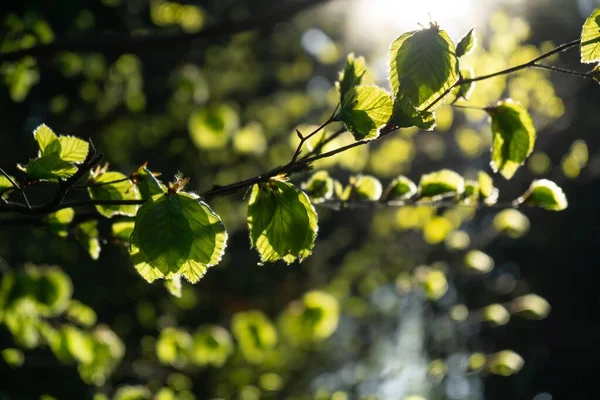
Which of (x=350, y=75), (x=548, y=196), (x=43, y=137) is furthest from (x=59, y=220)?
(x=548, y=196)

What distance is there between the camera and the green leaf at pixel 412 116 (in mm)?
690

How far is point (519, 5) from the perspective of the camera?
6211 millimetres

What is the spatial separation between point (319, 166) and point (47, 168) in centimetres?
182

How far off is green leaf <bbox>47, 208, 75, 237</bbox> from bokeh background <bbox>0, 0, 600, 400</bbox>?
3.35ft

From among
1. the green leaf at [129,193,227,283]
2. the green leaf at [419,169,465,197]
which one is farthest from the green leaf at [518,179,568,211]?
the green leaf at [129,193,227,283]

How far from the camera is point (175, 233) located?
680 mm

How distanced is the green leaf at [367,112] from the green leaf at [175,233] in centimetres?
21

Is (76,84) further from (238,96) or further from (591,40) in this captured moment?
(591,40)

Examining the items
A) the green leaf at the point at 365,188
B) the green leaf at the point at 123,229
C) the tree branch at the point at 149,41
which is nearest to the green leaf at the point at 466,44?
the green leaf at the point at 365,188

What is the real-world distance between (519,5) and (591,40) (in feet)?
20.2

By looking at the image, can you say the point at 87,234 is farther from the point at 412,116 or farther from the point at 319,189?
the point at 412,116

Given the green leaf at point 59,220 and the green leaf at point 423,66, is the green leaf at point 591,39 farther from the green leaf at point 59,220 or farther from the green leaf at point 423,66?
the green leaf at point 59,220

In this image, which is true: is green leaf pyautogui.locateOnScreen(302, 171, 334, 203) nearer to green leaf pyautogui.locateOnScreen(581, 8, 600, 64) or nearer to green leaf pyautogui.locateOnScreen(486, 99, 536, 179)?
green leaf pyautogui.locateOnScreen(486, 99, 536, 179)

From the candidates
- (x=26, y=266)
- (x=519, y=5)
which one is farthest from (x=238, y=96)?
(x=26, y=266)
